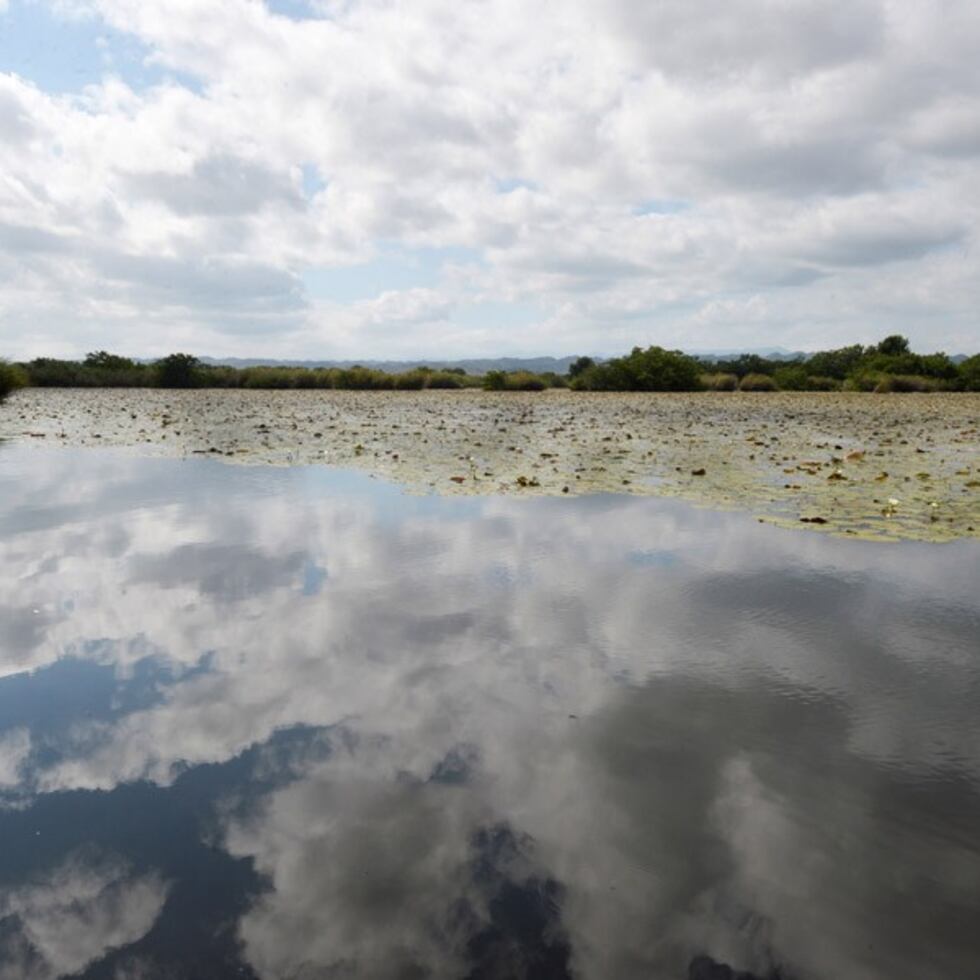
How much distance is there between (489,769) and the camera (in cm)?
338

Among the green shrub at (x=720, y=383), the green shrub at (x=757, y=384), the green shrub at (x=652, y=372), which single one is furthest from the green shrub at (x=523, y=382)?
the green shrub at (x=757, y=384)

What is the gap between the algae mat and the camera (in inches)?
380

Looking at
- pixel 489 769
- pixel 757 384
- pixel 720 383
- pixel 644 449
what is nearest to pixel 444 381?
pixel 720 383

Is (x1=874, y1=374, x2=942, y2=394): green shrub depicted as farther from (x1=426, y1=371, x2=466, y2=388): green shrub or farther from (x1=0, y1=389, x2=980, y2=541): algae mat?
(x1=426, y1=371, x2=466, y2=388): green shrub

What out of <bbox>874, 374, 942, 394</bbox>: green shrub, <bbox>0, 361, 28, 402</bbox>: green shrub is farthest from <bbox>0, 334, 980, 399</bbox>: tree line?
<bbox>0, 361, 28, 402</bbox>: green shrub

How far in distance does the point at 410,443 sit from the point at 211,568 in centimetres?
1050

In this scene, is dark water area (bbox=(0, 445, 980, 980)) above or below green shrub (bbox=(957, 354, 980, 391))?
below

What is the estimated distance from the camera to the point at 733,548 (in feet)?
24.3

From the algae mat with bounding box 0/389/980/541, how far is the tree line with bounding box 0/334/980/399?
20763 millimetres

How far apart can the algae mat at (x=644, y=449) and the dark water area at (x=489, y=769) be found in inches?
105

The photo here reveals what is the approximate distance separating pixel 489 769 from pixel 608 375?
164ft

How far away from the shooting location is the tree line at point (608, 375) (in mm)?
50531

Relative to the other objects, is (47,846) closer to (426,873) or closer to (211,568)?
(426,873)

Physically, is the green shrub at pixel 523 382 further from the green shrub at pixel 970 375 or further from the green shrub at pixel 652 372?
the green shrub at pixel 970 375
